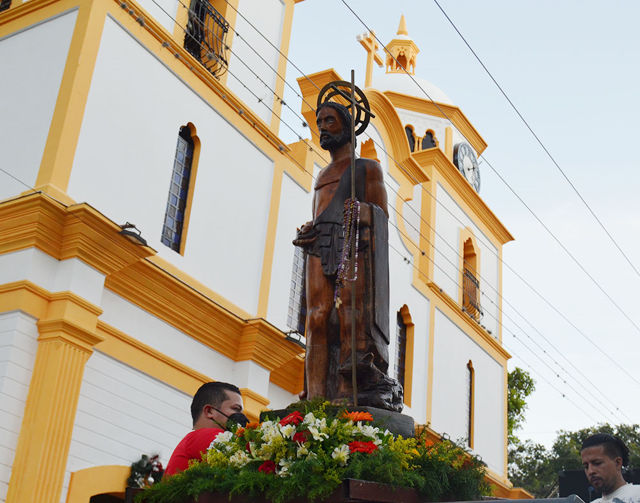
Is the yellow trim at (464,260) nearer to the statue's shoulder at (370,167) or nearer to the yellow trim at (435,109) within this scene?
the yellow trim at (435,109)

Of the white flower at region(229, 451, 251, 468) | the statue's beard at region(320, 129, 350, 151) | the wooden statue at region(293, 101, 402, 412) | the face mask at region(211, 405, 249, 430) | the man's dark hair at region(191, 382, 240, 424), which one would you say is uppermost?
the statue's beard at region(320, 129, 350, 151)

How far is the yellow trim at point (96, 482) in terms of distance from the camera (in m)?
9.90

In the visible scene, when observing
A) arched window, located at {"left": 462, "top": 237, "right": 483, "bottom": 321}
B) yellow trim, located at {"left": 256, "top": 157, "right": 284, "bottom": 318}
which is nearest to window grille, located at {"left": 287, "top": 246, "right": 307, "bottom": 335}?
yellow trim, located at {"left": 256, "top": 157, "right": 284, "bottom": 318}

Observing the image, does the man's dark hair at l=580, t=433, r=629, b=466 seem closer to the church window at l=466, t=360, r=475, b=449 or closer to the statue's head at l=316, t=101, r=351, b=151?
Result: the statue's head at l=316, t=101, r=351, b=151

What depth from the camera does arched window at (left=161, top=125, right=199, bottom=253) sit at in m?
12.6

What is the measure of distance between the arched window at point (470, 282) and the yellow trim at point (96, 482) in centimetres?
1259

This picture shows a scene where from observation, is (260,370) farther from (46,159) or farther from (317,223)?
(317,223)

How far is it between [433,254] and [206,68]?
8558 mm

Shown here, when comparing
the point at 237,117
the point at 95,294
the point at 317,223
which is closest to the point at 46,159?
the point at 95,294

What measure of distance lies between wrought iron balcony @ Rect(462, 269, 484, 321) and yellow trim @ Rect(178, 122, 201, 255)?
1048 cm

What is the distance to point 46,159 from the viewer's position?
10703 mm

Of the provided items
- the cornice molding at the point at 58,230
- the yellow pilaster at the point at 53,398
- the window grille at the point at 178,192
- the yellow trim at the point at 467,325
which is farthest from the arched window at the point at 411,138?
the yellow pilaster at the point at 53,398

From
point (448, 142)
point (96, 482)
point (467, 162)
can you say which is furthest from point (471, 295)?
point (96, 482)

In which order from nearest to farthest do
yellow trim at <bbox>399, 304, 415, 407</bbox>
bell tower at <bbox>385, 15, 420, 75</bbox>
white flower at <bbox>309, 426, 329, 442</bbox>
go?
white flower at <bbox>309, 426, 329, 442</bbox> < yellow trim at <bbox>399, 304, 415, 407</bbox> < bell tower at <bbox>385, 15, 420, 75</bbox>
